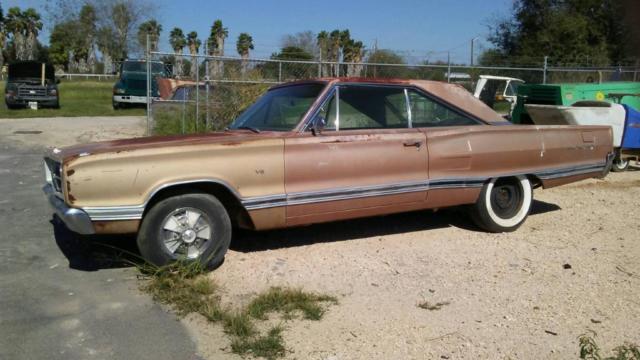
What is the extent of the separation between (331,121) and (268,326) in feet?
6.95

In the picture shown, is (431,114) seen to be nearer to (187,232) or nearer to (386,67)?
(187,232)

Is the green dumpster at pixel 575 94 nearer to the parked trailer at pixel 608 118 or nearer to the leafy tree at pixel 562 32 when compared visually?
the parked trailer at pixel 608 118

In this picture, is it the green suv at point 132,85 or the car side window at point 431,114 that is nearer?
the car side window at point 431,114

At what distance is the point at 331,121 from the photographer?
→ 215 inches

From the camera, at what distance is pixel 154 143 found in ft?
16.1

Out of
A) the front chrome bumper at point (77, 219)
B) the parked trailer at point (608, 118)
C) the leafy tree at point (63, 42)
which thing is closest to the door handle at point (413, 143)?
the front chrome bumper at point (77, 219)

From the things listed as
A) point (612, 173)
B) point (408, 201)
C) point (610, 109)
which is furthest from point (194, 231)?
point (612, 173)

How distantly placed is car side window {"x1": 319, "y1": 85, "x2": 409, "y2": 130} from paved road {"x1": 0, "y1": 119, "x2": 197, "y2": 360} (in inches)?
85.0

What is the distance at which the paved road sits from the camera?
12.0 feet

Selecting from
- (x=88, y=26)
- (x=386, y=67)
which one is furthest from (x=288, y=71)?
(x=88, y=26)

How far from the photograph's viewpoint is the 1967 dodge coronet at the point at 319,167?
4.59 meters

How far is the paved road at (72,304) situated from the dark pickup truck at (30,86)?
1885cm

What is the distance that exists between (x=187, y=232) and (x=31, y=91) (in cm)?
2146

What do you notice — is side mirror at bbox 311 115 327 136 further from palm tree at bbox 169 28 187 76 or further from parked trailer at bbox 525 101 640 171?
palm tree at bbox 169 28 187 76
